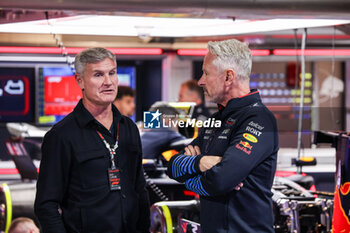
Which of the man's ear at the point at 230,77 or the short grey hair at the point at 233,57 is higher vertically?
the short grey hair at the point at 233,57

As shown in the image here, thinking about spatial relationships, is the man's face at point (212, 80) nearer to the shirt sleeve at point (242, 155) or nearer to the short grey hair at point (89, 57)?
the shirt sleeve at point (242, 155)

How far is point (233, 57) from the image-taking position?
193 centimetres

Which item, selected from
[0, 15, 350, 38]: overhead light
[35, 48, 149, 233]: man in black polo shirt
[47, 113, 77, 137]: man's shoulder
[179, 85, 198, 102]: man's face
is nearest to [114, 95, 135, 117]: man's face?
[179, 85, 198, 102]: man's face

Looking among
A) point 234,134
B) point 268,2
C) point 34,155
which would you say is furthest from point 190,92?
point 234,134

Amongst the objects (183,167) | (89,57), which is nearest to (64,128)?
(89,57)

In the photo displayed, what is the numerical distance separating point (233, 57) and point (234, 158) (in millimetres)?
420

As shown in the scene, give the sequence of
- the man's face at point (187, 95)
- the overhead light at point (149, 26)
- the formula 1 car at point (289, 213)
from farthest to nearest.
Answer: the overhead light at point (149, 26)
the man's face at point (187, 95)
the formula 1 car at point (289, 213)

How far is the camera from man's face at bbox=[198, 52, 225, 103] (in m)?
1.96

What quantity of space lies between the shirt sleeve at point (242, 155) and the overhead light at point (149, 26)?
1.98 meters

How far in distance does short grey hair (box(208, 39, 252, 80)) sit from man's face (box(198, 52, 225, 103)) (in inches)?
1.0

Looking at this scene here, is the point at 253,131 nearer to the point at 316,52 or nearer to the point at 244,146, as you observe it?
the point at 244,146

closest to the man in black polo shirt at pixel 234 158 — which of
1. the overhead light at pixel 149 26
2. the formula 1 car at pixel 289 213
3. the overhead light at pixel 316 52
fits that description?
the formula 1 car at pixel 289 213

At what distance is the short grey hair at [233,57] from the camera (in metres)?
1.93

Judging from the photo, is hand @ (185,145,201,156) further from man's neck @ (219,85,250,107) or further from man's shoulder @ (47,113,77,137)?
man's shoulder @ (47,113,77,137)
